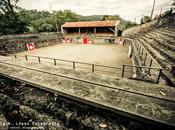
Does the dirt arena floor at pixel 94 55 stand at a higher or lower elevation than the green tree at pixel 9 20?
lower

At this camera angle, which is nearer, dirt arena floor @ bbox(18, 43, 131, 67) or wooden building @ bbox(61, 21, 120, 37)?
dirt arena floor @ bbox(18, 43, 131, 67)

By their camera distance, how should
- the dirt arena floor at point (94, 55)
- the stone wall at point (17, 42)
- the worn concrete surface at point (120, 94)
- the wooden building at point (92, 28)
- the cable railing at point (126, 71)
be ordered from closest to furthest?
the worn concrete surface at point (120, 94) < the cable railing at point (126, 71) < the dirt arena floor at point (94, 55) < the stone wall at point (17, 42) < the wooden building at point (92, 28)

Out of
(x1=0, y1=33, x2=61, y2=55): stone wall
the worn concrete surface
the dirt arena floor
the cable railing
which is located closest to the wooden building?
(x1=0, y1=33, x2=61, y2=55): stone wall

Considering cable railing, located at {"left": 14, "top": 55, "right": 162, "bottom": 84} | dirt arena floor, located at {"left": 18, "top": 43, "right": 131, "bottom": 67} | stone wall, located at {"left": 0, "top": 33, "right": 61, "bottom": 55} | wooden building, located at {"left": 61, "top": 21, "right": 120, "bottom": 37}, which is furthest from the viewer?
wooden building, located at {"left": 61, "top": 21, "right": 120, "bottom": 37}

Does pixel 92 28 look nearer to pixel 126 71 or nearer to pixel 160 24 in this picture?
pixel 160 24

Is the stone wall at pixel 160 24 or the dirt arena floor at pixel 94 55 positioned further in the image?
the stone wall at pixel 160 24

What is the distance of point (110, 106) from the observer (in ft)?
6.07

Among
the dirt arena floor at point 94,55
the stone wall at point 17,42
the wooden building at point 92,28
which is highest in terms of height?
the wooden building at point 92,28

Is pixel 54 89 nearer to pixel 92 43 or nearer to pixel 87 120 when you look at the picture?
pixel 87 120

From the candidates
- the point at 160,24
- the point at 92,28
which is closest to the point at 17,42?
the point at 92,28

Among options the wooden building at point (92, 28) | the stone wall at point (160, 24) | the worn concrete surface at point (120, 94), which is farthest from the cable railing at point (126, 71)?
the wooden building at point (92, 28)

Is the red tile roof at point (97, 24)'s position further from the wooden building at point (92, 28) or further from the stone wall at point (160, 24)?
the stone wall at point (160, 24)

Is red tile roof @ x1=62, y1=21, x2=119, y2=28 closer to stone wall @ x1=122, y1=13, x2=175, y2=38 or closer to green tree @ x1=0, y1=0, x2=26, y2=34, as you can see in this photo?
stone wall @ x1=122, y1=13, x2=175, y2=38

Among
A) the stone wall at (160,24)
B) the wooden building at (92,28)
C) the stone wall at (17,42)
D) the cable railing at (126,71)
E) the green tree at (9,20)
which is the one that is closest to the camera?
the cable railing at (126,71)
